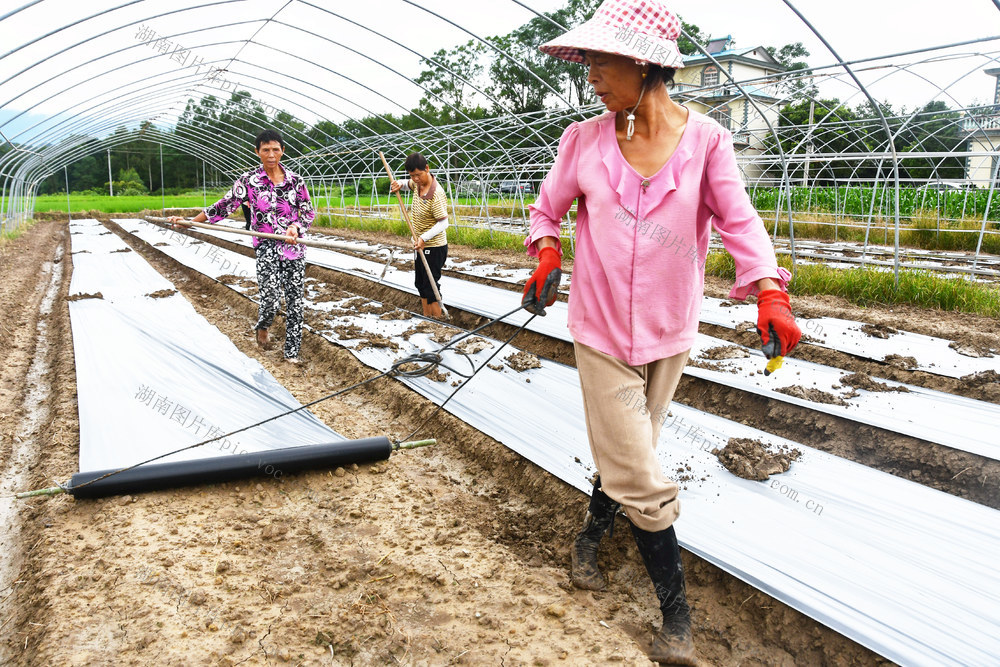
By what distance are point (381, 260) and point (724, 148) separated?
956 cm

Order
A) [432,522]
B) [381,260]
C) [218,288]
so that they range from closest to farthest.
Result: [432,522] → [218,288] → [381,260]

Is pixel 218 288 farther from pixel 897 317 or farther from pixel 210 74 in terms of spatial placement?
pixel 897 317

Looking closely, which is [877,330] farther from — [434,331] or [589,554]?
[589,554]

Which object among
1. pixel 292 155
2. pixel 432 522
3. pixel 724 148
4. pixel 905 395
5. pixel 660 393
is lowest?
pixel 432 522

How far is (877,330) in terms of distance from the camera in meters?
5.36

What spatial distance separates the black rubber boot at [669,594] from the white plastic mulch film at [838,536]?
377 mm

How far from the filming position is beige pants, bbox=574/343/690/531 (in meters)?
1.94

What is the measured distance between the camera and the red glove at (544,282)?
7.27 ft

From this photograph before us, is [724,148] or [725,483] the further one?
[725,483]

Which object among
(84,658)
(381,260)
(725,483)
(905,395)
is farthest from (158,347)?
(381,260)

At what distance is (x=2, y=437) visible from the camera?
388 centimetres

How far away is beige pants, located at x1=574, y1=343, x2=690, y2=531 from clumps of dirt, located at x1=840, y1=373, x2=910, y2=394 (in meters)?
2.62

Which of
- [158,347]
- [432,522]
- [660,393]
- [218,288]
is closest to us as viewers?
[660,393]

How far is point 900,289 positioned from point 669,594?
6.03m
